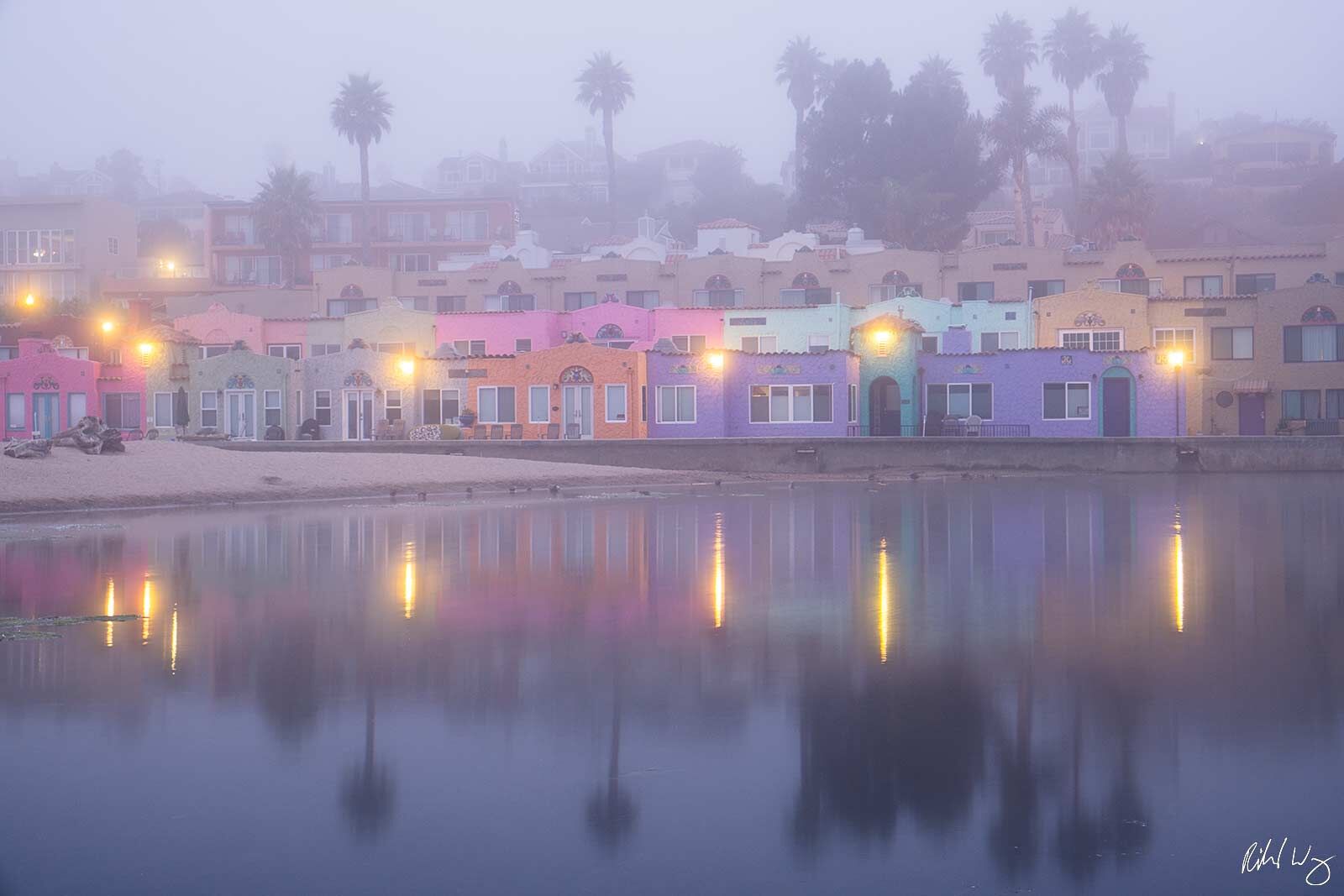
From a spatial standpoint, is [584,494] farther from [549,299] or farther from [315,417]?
[549,299]

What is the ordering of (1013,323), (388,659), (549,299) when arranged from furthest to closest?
(549,299), (1013,323), (388,659)

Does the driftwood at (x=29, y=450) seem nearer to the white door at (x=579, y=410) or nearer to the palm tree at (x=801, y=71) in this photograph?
the white door at (x=579, y=410)

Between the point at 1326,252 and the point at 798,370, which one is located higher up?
the point at 1326,252

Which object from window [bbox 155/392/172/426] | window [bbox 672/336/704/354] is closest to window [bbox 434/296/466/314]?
window [bbox 672/336/704/354]

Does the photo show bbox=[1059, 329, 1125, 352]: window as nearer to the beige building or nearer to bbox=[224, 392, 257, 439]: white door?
bbox=[224, 392, 257, 439]: white door

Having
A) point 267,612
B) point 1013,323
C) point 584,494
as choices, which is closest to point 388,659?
point 267,612

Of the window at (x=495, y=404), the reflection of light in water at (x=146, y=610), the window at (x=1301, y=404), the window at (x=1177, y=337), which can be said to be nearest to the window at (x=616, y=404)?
the window at (x=495, y=404)

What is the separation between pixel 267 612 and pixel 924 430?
40826 mm

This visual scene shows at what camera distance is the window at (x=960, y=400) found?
53.0m

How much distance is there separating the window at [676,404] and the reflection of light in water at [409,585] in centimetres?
3130

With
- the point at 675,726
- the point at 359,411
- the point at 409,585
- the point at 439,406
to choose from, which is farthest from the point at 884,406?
the point at 675,726

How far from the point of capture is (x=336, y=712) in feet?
31.8

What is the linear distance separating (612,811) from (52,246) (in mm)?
95780

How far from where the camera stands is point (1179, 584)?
15.9 m
